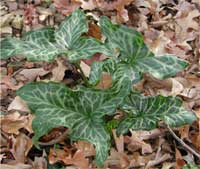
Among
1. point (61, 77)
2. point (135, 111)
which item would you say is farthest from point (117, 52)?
point (135, 111)

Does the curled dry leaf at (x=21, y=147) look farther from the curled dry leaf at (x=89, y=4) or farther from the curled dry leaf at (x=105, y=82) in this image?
the curled dry leaf at (x=89, y=4)

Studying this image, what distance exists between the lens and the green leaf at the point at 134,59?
5.39ft

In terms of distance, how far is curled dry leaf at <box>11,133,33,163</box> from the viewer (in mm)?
1827

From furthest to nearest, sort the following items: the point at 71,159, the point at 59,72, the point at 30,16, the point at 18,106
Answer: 1. the point at 30,16
2. the point at 59,72
3. the point at 18,106
4. the point at 71,159

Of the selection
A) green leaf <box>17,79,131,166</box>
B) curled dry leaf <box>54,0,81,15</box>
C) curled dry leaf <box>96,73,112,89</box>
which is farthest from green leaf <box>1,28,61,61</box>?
curled dry leaf <box>54,0,81,15</box>

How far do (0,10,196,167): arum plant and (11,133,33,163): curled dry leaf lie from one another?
16 centimetres

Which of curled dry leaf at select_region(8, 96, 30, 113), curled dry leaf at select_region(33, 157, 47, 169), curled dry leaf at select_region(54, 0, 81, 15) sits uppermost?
curled dry leaf at select_region(54, 0, 81, 15)

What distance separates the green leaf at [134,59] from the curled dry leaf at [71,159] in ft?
0.86

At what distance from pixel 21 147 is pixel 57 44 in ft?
1.20

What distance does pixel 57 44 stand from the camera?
1.74 metres

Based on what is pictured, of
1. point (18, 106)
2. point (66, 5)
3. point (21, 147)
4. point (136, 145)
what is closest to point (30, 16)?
point (66, 5)

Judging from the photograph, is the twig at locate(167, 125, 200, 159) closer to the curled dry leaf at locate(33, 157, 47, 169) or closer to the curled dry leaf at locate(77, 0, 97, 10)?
the curled dry leaf at locate(33, 157, 47, 169)

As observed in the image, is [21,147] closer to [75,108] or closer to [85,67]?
[75,108]

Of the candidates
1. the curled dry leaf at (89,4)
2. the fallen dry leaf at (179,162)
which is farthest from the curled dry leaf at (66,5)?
the fallen dry leaf at (179,162)
